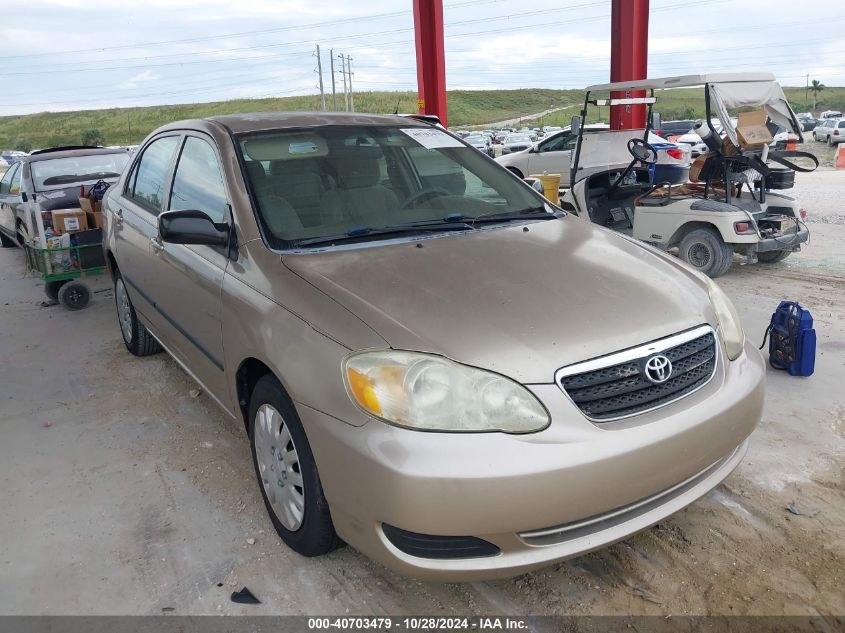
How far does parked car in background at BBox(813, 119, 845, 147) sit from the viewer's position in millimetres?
31344

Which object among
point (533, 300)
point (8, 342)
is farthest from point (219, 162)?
point (8, 342)

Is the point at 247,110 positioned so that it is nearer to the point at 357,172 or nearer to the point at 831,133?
the point at 831,133

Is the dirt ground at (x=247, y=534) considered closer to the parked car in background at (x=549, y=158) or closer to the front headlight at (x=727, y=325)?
the front headlight at (x=727, y=325)

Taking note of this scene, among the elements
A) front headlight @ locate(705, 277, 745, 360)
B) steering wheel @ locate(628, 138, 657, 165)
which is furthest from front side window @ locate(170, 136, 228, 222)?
steering wheel @ locate(628, 138, 657, 165)

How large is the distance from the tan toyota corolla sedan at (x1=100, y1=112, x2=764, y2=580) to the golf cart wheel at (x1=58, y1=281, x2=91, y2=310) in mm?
3693

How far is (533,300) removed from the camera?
92.7 inches

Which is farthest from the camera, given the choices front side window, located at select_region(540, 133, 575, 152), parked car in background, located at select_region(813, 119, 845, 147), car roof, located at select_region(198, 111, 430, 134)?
parked car in background, located at select_region(813, 119, 845, 147)

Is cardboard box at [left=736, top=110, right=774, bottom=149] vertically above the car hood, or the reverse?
cardboard box at [left=736, top=110, right=774, bottom=149]

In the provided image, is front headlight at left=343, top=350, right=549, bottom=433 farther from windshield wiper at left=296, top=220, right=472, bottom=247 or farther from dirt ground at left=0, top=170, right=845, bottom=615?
windshield wiper at left=296, top=220, right=472, bottom=247

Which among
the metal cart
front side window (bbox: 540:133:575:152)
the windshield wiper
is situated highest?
the windshield wiper

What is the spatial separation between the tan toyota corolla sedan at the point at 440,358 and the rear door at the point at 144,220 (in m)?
0.56

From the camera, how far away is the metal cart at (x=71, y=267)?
644cm

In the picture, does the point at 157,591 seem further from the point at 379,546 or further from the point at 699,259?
the point at 699,259

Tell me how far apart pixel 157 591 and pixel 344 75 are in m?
71.1
